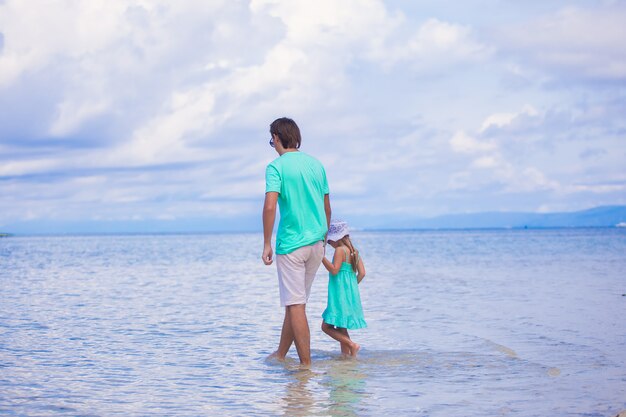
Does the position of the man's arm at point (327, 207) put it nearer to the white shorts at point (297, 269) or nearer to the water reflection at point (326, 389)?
the white shorts at point (297, 269)

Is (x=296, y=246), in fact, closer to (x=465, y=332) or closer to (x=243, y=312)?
(x=465, y=332)

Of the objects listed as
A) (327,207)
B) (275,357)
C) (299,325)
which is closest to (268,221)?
(327,207)

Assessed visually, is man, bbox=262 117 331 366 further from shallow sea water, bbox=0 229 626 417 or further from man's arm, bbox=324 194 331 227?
shallow sea water, bbox=0 229 626 417

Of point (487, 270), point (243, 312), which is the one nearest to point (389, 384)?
point (243, 312)

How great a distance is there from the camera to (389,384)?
710 cm

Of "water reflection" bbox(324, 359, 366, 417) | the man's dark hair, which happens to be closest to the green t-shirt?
the man's dark hair

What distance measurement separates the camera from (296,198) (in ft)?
23.7

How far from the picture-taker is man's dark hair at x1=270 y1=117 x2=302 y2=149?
24.1 feet

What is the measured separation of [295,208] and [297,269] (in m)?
0.60

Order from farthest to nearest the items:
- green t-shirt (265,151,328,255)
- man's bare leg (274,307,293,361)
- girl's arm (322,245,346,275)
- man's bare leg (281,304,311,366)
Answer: girl's arm (322,245,346,275) → man's bare leg (274,307,293,361) → man's bare leg (281,304,311,366) → green t-shirt (265,151,328,255)

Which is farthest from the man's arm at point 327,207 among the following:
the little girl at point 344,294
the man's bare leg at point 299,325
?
the man's bare leg at point 299,325

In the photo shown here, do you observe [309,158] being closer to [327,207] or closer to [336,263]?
[327,207]

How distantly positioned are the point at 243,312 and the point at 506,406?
308 inches

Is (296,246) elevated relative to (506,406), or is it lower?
elevated
